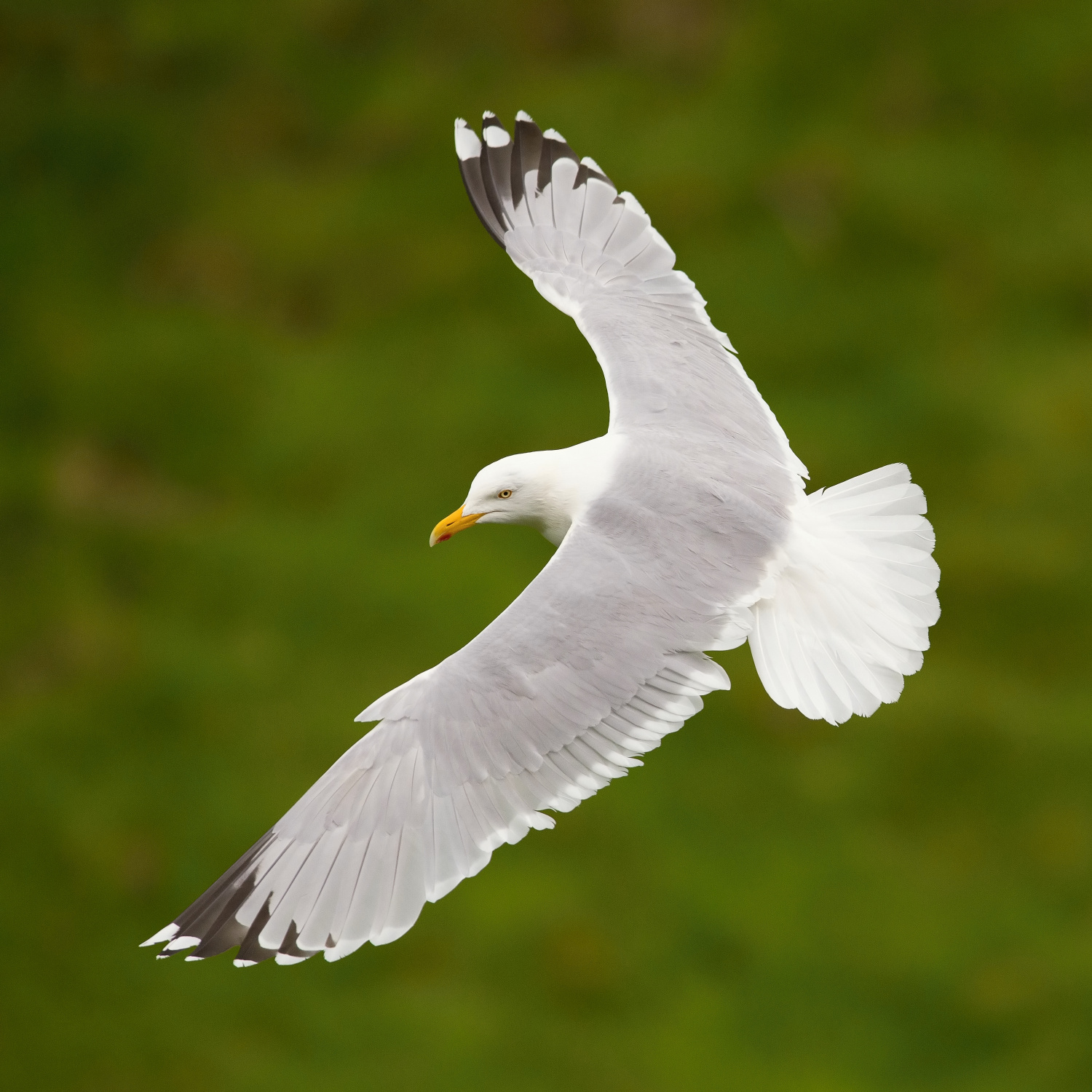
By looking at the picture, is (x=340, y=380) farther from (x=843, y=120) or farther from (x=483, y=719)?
(x=483, y=719)

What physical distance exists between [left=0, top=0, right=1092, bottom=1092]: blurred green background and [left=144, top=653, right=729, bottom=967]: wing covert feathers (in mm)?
3080

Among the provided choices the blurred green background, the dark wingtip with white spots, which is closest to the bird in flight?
the dark wingtip with white spots

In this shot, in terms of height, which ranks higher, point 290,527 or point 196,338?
point 196,338

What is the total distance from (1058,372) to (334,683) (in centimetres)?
373

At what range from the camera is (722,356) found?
4.91m

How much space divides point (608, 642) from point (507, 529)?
4.34 m

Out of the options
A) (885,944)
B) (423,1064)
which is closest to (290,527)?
(423,1064)

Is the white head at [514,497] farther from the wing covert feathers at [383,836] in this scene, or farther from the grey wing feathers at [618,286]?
the wing covert feathers at [383,836]

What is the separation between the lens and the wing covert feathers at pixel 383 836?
372cm

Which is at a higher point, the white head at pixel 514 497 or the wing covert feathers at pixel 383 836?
the white head at pixel 514 497

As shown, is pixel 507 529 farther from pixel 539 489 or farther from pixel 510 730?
pixel 510 730

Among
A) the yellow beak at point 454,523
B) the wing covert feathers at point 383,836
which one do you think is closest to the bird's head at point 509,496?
the yellow beak at point 454,523

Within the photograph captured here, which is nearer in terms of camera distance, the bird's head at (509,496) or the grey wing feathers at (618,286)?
the bird's head at (509,496)

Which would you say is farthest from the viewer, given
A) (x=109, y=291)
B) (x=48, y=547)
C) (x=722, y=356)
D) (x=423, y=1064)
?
(x=109, y=291)
